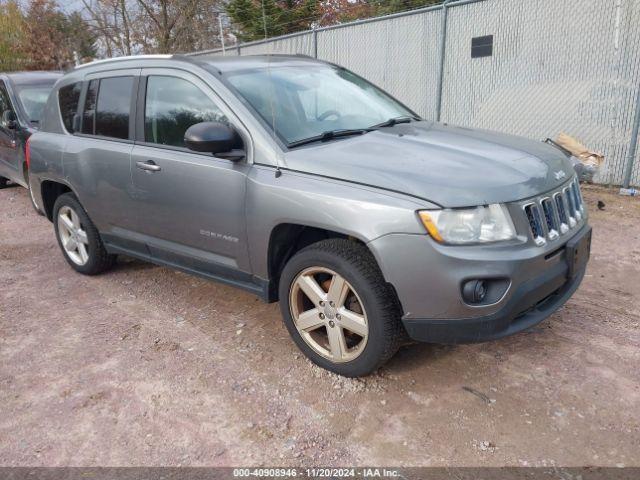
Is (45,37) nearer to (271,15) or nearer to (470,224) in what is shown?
(271,15)

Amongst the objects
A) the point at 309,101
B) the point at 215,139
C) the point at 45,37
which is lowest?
the point at 215,139

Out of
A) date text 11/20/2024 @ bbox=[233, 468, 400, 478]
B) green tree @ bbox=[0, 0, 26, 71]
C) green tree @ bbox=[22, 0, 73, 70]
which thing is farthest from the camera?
green tree @ bbox=[22, 0, 73, 70]

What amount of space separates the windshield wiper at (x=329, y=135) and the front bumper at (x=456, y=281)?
866 mm

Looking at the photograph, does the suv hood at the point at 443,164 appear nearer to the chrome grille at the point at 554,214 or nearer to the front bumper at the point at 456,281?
the chrome grille at the point at 554,214

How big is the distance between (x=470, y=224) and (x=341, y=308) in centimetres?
84

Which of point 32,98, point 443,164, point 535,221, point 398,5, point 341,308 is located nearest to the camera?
point 535,221

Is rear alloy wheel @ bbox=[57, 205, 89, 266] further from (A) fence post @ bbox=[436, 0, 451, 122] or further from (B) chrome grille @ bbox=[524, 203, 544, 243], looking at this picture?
(A) fence post @ bbox=[436, 0, 451, 122]

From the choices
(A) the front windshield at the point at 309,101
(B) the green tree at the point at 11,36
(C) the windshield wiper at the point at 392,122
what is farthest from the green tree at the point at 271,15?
(C) the windshield wiper at the point at 392,122

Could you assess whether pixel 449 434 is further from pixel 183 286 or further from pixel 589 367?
pixel 183 286

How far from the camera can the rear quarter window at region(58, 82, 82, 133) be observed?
4.52 meters

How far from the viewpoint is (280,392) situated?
117 inches

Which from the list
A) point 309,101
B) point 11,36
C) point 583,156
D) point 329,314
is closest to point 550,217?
point 329,314

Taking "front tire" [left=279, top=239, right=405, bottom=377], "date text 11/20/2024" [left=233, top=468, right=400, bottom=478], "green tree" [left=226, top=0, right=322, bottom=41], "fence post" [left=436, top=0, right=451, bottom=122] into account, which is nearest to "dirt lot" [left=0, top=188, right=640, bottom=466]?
"date text 11/20/2024" [left=233, top=468, right=400, bottom=478]

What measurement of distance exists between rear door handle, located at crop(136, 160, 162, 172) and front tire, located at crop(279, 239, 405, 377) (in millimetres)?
1231
